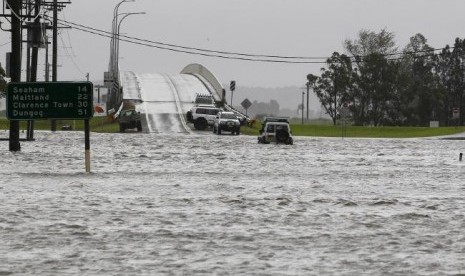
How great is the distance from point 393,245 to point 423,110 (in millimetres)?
129099

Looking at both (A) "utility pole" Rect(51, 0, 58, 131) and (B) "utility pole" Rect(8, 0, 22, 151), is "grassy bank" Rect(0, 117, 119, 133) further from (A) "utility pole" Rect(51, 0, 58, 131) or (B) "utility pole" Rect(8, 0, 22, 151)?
(B) "utility pole" Rect(8, 0, 22, 151)

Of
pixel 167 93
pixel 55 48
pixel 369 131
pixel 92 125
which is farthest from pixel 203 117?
pixel 167 93

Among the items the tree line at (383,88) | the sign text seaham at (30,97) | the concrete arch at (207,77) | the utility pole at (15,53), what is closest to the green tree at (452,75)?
the tree line at (383,88)

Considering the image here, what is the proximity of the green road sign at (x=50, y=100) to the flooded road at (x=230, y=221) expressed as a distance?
1.78 meters

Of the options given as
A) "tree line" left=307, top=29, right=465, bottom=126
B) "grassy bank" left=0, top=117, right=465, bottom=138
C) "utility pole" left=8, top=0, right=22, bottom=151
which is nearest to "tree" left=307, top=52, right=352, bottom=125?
"tree line" left=307, top=29, right=465, bottom=126

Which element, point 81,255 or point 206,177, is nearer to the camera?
point 81,255

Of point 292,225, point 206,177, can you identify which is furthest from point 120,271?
point 206,177

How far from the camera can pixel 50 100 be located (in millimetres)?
30312

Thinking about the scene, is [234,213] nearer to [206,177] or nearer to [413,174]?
[206,177]

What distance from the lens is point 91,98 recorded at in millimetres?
29219

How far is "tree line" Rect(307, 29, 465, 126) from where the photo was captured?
13438 centimetres

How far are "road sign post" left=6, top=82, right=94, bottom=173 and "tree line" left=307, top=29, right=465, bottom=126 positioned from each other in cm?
10293

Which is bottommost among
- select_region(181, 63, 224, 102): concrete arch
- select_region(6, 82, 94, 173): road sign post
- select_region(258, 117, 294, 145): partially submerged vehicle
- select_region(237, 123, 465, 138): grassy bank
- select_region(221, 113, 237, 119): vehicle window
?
select_region(237, 123, 465, 138): grassy bank

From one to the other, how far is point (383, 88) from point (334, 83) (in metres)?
9.04
